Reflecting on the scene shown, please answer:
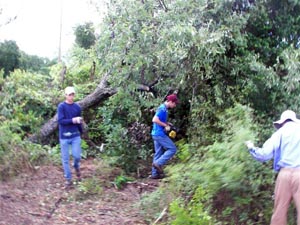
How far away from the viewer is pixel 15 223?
609cm

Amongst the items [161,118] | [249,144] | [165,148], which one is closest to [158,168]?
[165,148]

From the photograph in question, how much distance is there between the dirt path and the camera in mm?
6477

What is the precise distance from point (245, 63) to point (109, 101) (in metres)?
3.71

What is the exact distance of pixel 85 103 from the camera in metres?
11.3

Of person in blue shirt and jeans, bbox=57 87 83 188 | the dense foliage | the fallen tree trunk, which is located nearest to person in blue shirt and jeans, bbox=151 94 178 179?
the dense foliage

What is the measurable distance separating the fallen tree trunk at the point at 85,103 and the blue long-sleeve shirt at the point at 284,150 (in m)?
5.92

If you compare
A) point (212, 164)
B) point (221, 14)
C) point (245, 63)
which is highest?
point (221, 14)

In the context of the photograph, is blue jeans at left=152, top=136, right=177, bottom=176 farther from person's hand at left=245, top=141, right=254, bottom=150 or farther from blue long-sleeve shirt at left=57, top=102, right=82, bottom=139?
person's hand at left=245, top=141, right=254, bottom=150

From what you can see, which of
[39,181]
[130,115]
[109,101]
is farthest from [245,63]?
[39,181]

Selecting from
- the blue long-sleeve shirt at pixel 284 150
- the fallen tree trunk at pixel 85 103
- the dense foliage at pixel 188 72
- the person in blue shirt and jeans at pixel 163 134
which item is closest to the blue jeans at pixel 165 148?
the person in blue shirt and jeans at pixel 163 134

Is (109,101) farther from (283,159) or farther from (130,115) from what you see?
(283,159)

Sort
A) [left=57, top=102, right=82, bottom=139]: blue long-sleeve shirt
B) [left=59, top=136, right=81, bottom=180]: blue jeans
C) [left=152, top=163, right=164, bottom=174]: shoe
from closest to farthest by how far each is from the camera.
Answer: [left=57, top=102, right=82, bottom=139]: blue long-sleeve shirt, [left=59, top=136, right=81, bottom=180]: blue jeans, [left=152, top=163, right=164, bottom=174]: shoe

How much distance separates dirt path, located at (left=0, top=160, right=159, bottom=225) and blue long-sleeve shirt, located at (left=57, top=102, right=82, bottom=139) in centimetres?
94

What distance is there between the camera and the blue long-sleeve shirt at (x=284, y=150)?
5164 millimetres
